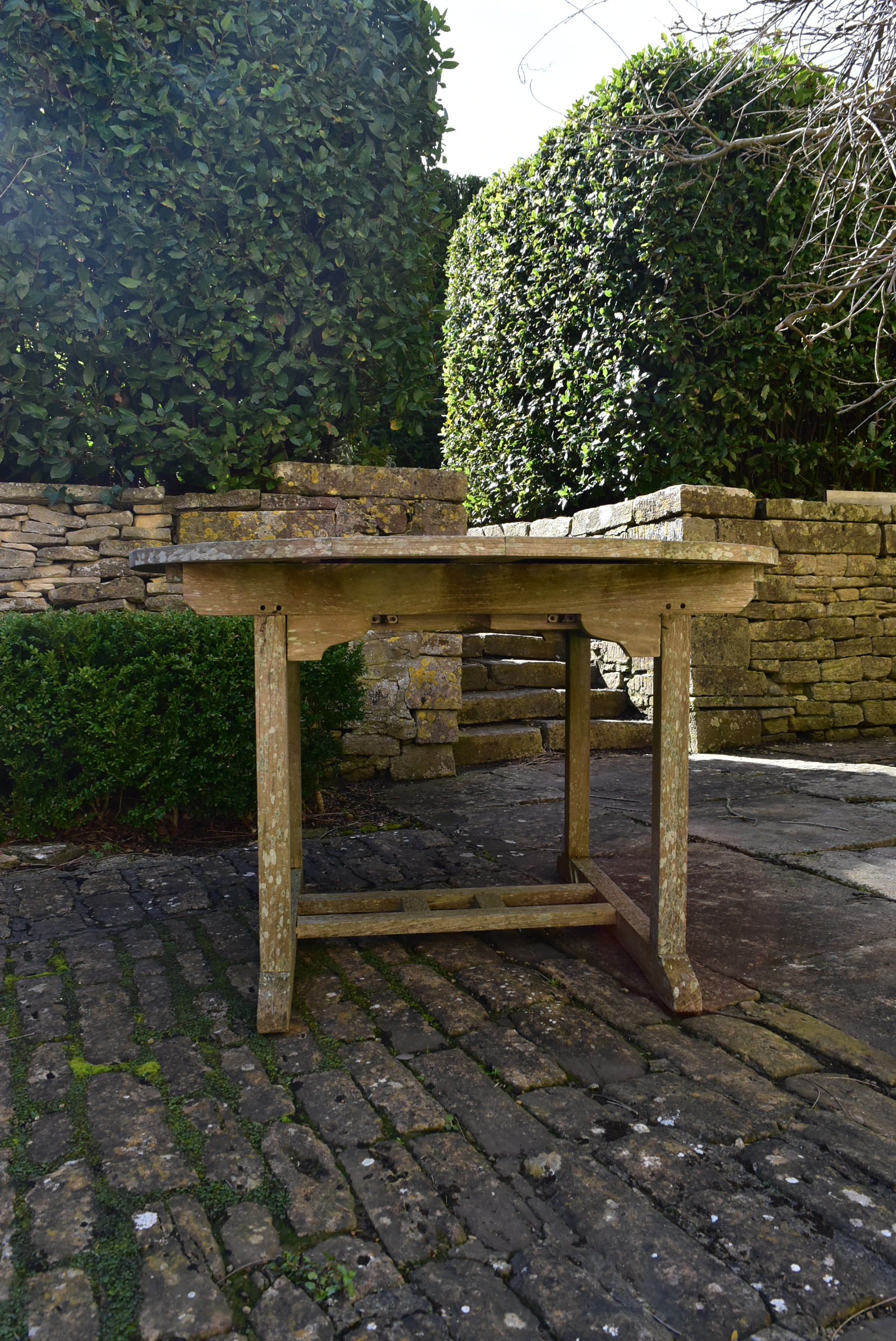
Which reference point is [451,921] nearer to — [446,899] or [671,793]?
[446,899]

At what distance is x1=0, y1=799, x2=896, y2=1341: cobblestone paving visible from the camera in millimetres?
1271

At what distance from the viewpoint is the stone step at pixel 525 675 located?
6.27m

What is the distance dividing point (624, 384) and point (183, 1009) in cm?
506

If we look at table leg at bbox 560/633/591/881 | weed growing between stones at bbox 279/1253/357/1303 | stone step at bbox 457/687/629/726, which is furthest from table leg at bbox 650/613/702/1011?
stone step at bbox 457/687/629/726

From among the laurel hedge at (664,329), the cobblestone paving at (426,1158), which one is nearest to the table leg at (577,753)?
the cobblestone paving at (426,1158)

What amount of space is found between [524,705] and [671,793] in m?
3.65

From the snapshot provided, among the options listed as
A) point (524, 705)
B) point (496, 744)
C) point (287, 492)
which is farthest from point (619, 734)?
point (287, 492)

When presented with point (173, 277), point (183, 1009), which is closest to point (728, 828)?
point (183, 1009)

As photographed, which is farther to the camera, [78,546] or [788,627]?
[788,627]

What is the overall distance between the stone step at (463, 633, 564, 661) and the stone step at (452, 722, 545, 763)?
1014mm

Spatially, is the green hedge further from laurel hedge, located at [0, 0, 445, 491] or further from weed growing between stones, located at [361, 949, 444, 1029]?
weed growing between stones, located at [361, 949, 444, 1029]

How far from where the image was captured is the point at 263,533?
178 inches

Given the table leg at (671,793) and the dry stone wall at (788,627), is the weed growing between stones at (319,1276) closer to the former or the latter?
the table leg at (671,793)

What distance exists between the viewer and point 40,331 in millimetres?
4246
